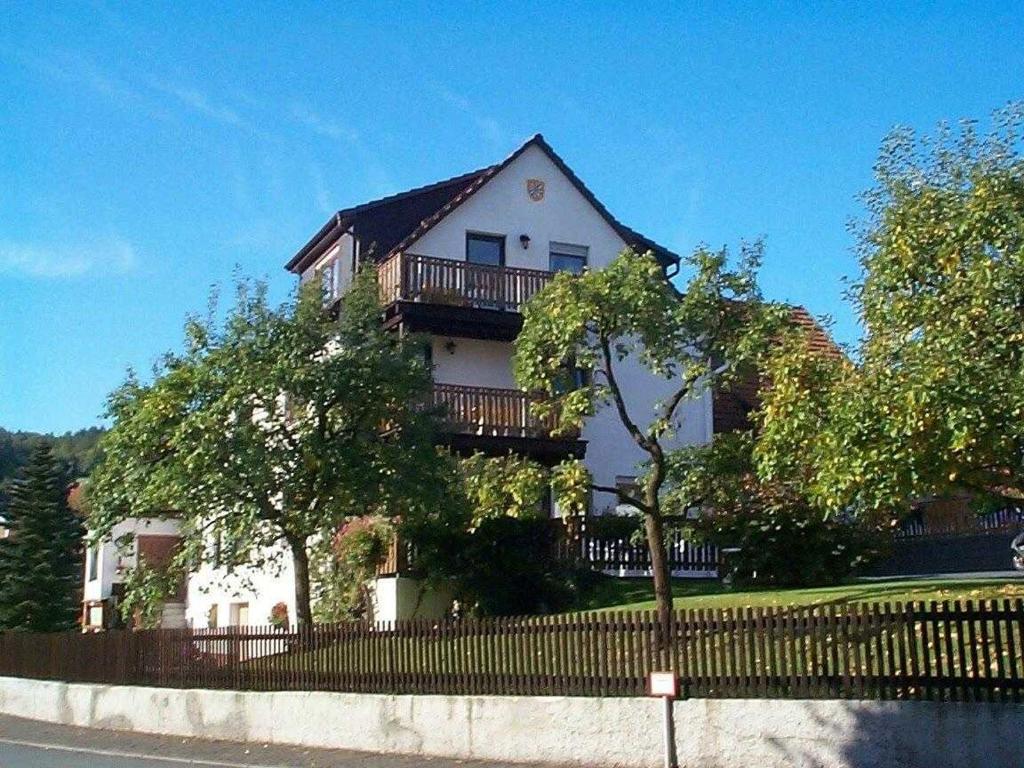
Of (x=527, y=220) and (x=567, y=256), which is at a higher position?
(x=527, y=220)

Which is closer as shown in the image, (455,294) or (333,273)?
(455,294)

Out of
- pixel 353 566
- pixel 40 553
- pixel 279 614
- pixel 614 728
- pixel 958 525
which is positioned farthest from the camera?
pixel 40 553

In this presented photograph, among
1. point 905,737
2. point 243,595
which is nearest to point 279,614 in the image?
point 243,595

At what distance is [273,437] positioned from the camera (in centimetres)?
2105

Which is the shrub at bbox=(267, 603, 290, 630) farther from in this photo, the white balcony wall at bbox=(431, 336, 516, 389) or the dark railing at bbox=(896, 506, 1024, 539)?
the dark railing at bbox=(896, 506, 1024, 539)

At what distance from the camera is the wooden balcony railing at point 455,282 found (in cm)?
2867

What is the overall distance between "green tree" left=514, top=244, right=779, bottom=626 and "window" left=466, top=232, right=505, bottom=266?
44.5ft

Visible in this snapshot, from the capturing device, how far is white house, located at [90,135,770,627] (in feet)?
92.5

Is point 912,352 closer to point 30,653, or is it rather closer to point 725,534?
point 725,534

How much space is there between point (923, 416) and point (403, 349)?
1178cm

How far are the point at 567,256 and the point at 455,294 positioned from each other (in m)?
5.00

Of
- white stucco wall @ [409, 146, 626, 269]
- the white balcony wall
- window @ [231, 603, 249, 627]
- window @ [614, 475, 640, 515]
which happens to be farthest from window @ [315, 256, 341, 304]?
window @ [231, 603, 249, 627]

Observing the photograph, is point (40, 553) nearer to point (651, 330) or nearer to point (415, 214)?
point (415, 214)

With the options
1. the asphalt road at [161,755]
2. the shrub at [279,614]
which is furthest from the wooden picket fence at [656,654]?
the shrub at [279,614]
